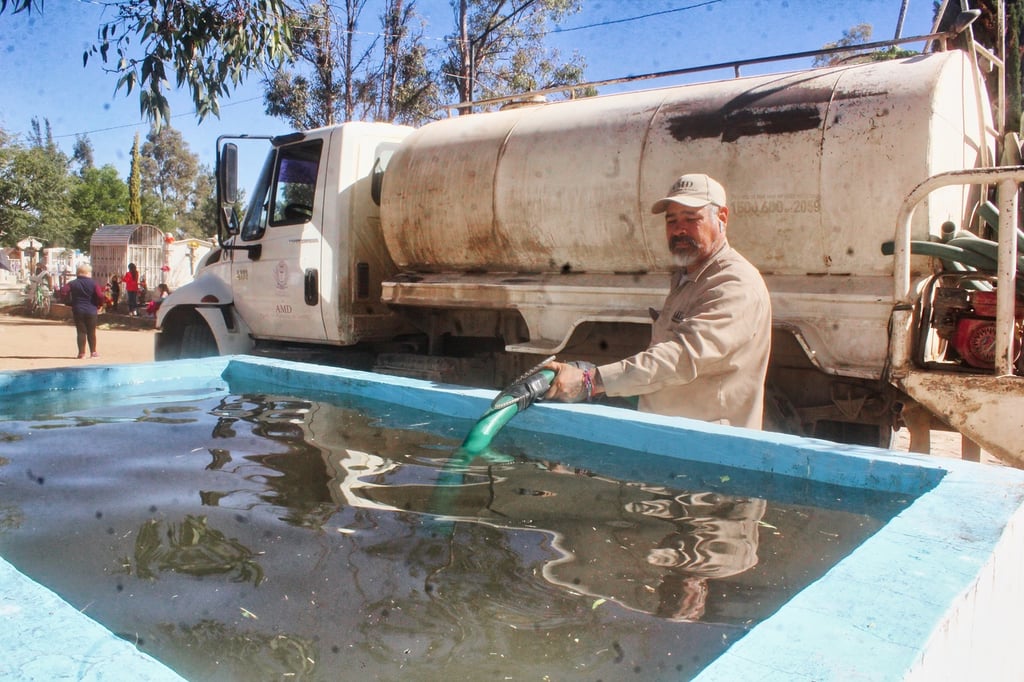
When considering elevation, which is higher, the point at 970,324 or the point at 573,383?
the point at 970,324

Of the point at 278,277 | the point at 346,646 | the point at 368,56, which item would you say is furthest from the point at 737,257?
the point at 368,56

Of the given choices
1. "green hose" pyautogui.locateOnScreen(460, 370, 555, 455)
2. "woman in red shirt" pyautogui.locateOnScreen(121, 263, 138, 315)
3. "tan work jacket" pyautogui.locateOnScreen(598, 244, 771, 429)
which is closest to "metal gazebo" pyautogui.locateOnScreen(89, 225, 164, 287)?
"woman in red shirt" pyautogui.locateOnScreen(121, 263, 138, 315)

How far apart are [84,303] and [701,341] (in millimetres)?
12857

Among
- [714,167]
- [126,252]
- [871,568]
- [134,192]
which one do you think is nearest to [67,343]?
[126,252]

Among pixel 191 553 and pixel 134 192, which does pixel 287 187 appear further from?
pixel 134 192

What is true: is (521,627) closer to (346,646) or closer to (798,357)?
(346,646)

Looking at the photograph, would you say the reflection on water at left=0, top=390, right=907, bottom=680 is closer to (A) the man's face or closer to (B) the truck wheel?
(A) the man's face

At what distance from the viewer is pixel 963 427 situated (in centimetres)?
400

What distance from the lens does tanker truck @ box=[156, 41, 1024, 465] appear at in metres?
4.21

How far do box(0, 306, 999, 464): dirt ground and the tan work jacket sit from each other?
4670 millimetres

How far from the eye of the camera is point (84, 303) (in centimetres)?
1320

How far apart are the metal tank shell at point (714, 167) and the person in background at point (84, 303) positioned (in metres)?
9.18

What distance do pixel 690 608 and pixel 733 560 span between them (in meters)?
0.34

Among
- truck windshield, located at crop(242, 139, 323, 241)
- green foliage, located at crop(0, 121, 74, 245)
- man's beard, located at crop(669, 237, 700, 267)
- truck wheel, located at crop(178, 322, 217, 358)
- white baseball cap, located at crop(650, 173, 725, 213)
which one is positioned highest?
green foliage, located at crop(0, 121, 74, 245)
